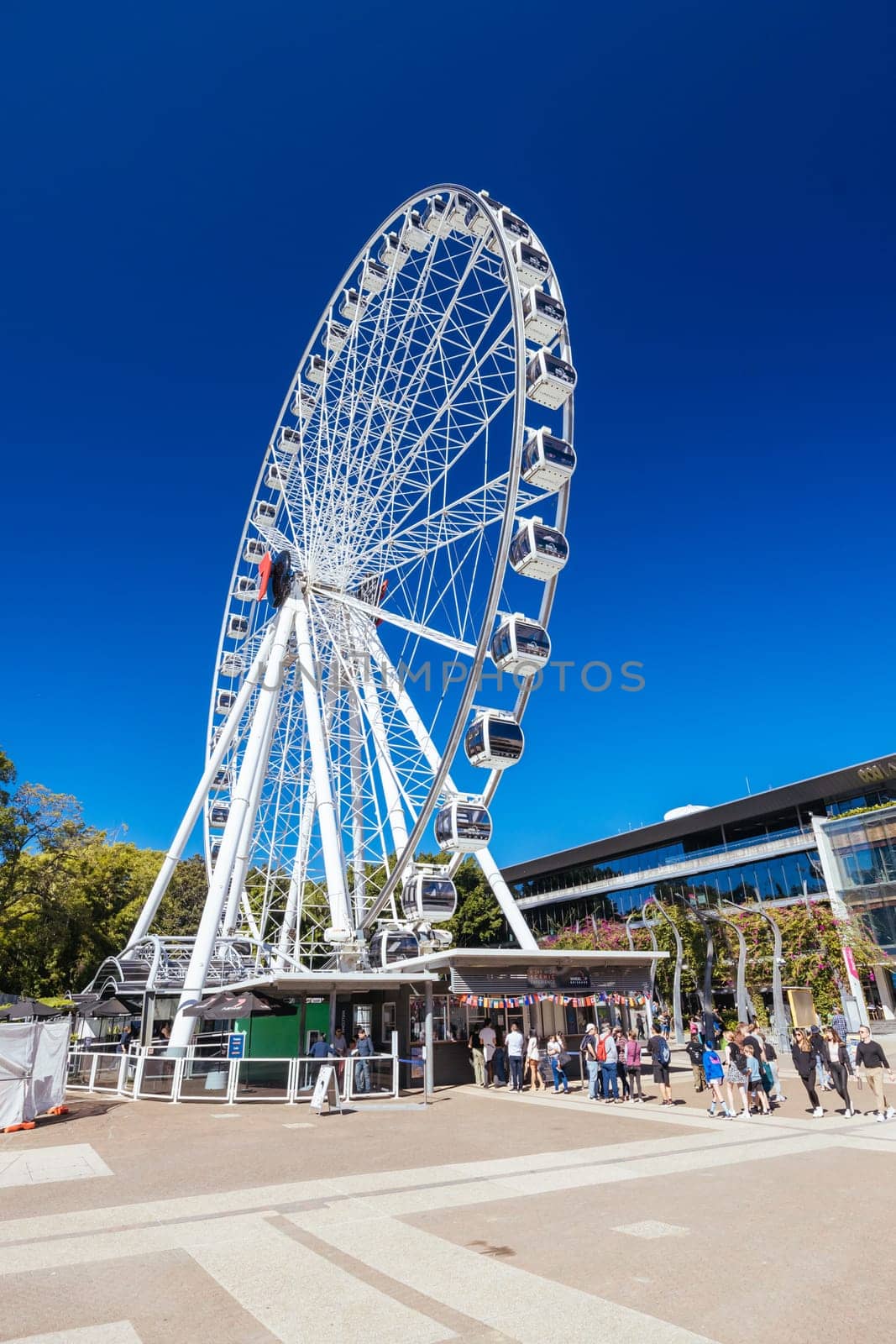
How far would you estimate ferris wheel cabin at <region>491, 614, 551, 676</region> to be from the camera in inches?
742

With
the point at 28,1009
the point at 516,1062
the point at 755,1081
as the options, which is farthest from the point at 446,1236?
the point at 28,1009

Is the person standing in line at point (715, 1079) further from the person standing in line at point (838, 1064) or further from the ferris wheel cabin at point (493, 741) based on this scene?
the ferris wheel cabin at point (493, 741)

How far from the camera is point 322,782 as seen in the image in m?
24.2

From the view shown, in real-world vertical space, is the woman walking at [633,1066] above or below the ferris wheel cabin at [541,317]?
below

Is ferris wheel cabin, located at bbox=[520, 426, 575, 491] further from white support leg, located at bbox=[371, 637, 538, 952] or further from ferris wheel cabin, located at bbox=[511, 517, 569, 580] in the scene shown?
white support leg, located at bbox=[371, 637, 538, 952]

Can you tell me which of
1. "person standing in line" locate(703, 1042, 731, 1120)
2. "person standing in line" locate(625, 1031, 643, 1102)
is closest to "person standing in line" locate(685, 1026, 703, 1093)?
"person standing in line" locate(625, 1031, 643, 1102)

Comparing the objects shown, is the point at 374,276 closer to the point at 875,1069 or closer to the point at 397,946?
the point at 397,946

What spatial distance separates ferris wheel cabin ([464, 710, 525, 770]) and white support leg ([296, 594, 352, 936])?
5825mm

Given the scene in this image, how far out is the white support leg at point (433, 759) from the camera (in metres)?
24.2

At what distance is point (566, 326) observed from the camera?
21594 millimetres

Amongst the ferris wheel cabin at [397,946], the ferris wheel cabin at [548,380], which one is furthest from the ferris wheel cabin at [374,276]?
the ferris wheel cabin at [397,946]

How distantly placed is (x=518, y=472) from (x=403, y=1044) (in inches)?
576

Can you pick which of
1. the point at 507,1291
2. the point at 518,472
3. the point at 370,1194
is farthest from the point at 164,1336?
the point at 518,472

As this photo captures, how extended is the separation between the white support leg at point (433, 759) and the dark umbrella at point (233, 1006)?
22.3ft
